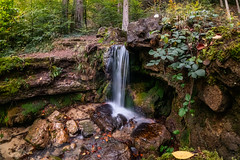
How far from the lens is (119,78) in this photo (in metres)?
5.88

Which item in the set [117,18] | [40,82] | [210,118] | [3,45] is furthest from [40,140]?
[117,18]

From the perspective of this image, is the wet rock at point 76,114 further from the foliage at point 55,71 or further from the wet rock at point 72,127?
the foliage at point 55,71

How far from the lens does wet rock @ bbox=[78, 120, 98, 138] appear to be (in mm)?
4410

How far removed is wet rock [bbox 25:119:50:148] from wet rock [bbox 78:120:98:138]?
1.08 m

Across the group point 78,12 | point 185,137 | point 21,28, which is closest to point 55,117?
point 185,137

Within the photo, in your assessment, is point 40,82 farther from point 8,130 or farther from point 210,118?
point 210,118

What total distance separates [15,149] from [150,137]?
4028 mm

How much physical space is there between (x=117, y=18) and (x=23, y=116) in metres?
9.14

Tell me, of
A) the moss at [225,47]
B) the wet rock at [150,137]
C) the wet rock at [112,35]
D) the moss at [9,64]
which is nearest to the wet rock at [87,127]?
the wet rock at [150,137]

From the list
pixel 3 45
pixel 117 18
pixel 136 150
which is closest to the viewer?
pixel 136 150

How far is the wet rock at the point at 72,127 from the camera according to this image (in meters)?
4.41

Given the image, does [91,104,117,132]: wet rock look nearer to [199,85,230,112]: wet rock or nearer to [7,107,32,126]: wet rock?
[7,107,32,126]: wet rock

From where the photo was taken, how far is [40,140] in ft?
13.4

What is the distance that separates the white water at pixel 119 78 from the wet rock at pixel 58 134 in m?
1.89
